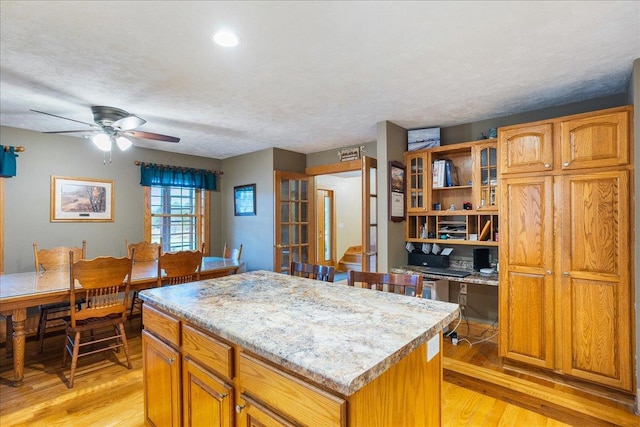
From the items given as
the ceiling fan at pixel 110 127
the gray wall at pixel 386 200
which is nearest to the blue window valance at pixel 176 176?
the ceiling fan at pixel 110 127

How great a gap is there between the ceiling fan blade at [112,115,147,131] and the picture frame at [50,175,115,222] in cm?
164

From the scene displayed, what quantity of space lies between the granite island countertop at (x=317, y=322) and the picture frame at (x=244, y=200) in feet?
10.4

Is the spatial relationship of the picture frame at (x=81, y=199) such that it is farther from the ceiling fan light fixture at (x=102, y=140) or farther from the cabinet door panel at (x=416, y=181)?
the cabinet door panel at (x=416, y=181)

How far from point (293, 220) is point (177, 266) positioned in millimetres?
2316

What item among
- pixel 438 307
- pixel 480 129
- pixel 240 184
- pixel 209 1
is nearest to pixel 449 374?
pixel 438 307

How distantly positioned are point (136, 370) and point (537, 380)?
11.2 ft

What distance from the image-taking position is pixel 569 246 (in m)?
2.54

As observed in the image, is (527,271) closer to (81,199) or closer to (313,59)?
(313,59)

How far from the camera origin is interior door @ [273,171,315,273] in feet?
16.0

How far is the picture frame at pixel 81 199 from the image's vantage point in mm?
3994

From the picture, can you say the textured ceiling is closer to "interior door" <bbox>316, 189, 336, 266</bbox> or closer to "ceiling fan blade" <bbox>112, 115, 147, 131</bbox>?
"ceiling fan blade" <bbox>112, 115, 147, 131</bbox>

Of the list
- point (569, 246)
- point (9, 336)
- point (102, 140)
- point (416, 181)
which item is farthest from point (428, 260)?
point (9, 336)

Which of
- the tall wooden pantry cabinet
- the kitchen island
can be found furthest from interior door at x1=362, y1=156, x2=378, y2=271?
the kitchen island

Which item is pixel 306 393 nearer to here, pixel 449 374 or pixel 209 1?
pixel 209 1
